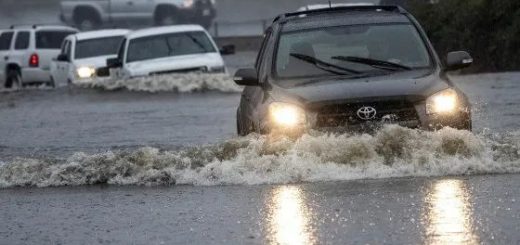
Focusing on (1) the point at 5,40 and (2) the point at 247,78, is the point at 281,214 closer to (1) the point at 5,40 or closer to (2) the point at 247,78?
(2) the point at 247,78

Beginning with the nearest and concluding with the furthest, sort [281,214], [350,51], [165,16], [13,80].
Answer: [281,214] < [350,51] < [13,80] < [165,16]

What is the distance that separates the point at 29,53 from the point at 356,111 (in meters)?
24.0

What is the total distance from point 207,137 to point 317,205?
27.8 ft

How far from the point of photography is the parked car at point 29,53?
34.2 meters

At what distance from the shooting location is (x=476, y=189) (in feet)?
32.6

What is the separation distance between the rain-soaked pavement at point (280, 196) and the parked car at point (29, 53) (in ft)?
71.0

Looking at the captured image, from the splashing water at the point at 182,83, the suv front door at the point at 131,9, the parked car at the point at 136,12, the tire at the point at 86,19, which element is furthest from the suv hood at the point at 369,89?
the tire at the point at 86,19

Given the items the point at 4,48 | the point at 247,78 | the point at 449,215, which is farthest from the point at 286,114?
the point at 4,48

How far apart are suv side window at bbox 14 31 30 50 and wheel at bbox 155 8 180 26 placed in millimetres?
13818

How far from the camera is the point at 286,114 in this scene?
37.1 ft

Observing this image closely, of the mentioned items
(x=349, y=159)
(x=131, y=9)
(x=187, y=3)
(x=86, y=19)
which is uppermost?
(x=349, y=159)

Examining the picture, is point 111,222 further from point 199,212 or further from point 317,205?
point 317,205

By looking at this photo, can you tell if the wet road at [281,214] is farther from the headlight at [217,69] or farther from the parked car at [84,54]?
the parked car at [84,54]

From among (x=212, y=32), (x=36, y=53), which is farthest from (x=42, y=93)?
(x=212, y=32)
